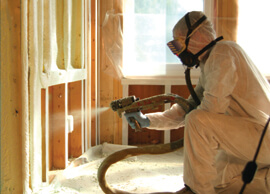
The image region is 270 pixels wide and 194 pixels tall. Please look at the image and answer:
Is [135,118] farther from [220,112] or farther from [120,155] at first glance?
[220,112]

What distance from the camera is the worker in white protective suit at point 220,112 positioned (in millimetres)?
1627

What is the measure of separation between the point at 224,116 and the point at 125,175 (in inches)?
44.0

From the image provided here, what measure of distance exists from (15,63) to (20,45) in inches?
3.4

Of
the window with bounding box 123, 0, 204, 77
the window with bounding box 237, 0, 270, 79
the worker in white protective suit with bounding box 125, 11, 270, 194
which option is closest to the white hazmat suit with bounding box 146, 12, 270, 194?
the worker in white protective suit with bounding box 125, 11, 270, 194

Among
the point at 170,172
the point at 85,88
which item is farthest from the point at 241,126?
the point at 85,88

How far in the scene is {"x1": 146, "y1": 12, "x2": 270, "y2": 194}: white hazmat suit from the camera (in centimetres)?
163

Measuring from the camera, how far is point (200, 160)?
5.35ft

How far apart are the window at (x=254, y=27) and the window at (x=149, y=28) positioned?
629 mm

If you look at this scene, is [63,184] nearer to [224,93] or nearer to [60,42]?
[60,42]

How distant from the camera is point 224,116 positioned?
165 cm

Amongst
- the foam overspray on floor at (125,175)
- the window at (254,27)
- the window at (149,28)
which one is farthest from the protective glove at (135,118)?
the window at (254,27)

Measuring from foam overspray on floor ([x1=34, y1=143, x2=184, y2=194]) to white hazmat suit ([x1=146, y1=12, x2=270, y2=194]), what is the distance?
513 millimetres

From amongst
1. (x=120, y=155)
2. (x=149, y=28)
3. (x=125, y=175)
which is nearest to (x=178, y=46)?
(x=120, y=155)

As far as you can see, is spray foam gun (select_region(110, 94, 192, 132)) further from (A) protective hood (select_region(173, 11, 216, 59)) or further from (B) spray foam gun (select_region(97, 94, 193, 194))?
(A) protective hood (select_region(173, 11, 216, 59))
